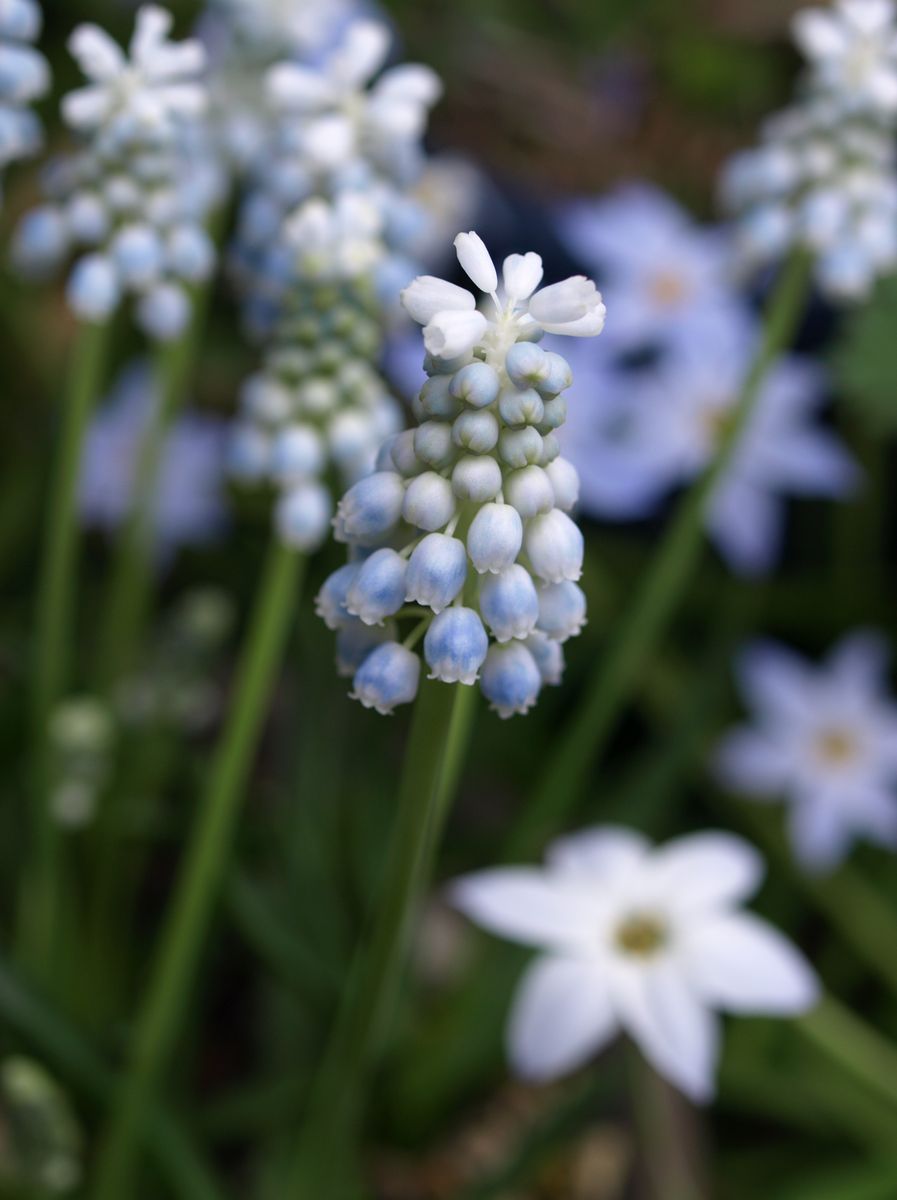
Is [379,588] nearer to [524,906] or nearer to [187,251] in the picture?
[187,251]

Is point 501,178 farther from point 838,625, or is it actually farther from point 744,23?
point 838,625

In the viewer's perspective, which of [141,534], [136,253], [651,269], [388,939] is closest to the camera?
[388,939]

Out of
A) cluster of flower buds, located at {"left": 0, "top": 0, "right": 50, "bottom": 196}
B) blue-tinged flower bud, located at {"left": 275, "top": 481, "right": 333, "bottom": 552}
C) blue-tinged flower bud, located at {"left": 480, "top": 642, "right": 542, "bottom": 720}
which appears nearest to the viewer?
blue-tinged flower bud, located at {"left": 480, "top": 642, "right": 542, "bottom": 720}

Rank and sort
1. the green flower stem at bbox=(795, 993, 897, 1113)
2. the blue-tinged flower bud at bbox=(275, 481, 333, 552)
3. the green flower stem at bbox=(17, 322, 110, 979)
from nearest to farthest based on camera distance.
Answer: the blue-tinged flower bud at bbox=(275, 481, 333, 552) → the green flower stem at bbox=(17, 322, 110, 979) → the green flower stem at bbox=(795, 993, 897, 1113)

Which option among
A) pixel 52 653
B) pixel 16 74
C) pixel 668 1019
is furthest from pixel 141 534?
pixel 668 1019

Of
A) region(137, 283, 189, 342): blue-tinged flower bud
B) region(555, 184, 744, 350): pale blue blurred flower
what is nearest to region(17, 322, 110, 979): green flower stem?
region(137, 283, 189, 342): blue-tinged flower bud

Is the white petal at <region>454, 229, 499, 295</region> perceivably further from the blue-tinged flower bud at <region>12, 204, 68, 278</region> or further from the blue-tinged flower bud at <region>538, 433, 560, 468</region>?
the blue-tinged flower bud at <region>12, 204, 68, 278</region>

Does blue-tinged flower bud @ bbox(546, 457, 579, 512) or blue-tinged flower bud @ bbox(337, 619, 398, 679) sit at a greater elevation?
blue-tinged flower bud @ bbox(546, 457, 579, 512)
